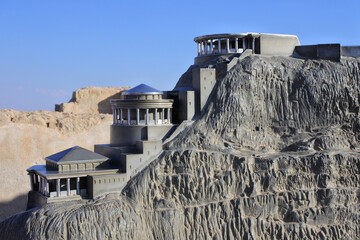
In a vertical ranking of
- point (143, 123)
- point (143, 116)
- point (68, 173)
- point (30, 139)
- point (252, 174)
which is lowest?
point (252, 174)

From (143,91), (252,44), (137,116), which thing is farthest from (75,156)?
(252,44)

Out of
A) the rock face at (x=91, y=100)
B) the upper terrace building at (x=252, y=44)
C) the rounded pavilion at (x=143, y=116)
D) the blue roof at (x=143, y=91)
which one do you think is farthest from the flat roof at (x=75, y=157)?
the rock face at (x=91, y=100)

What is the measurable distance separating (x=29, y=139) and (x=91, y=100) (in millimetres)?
20613

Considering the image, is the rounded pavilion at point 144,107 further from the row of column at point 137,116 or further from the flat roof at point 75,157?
the flat roof at point 75,157

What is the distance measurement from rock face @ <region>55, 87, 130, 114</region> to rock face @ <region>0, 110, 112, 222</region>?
11.6 meters

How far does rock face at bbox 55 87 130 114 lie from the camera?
6850 centimetres

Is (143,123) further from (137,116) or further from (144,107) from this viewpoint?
(144,107)

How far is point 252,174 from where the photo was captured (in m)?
34.9

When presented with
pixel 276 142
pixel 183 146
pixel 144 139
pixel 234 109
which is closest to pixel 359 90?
pixel 276 142

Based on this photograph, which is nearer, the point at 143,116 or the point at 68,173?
the point at 68,173

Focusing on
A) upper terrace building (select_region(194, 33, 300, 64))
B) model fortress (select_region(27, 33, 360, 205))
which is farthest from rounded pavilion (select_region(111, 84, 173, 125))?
upper terrace building (select_region(194, 33, 300, 64))

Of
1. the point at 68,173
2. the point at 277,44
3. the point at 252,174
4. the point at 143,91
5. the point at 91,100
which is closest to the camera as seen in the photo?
the point at 68,173

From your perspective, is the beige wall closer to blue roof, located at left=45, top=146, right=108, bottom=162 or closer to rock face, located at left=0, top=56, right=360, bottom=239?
rock face, located at left=0, top=56, right=360, bottom=239

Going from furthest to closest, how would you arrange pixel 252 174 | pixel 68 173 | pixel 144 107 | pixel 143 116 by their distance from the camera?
pixel 143 116
pixel 144 107
pixel 252 174
pixel 68 173
